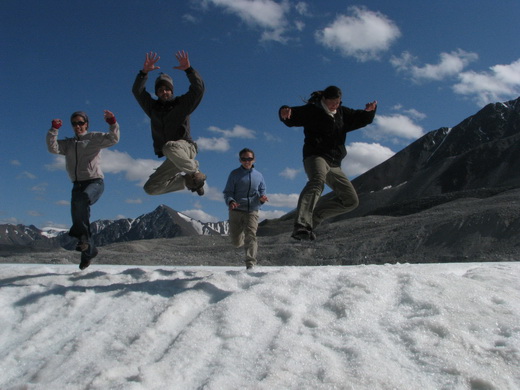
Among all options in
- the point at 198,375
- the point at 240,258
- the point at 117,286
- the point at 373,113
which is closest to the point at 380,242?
the point at 240,258

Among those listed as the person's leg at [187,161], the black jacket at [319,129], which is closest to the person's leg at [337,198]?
the black jacket at [319,129]

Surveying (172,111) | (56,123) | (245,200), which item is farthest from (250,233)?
(56,123)

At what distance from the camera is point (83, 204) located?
243 inches

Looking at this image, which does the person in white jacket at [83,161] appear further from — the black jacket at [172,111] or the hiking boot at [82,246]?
the black jacket at [172,111]

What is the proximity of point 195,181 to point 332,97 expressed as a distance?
2.23m

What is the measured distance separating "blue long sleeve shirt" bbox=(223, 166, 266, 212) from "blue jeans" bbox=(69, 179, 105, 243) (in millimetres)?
2031

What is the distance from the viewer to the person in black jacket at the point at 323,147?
592 centimetres

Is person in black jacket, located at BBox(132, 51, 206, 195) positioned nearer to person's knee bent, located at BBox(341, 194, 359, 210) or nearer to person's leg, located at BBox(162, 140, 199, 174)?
person's leg, located at BBox(162, 140, 199, 174)

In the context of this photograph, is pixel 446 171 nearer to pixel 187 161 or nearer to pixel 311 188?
pixel 311 188

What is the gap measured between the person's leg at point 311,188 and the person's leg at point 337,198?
0.22 m

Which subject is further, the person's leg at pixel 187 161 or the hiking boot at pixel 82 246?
the hiking boot at pixel 82 246

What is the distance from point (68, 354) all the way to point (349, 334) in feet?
6.93

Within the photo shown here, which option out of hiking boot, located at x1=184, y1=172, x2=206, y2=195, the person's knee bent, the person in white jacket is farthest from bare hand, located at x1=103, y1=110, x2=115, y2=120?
the person's knee bent

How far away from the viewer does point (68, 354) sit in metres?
3.46
